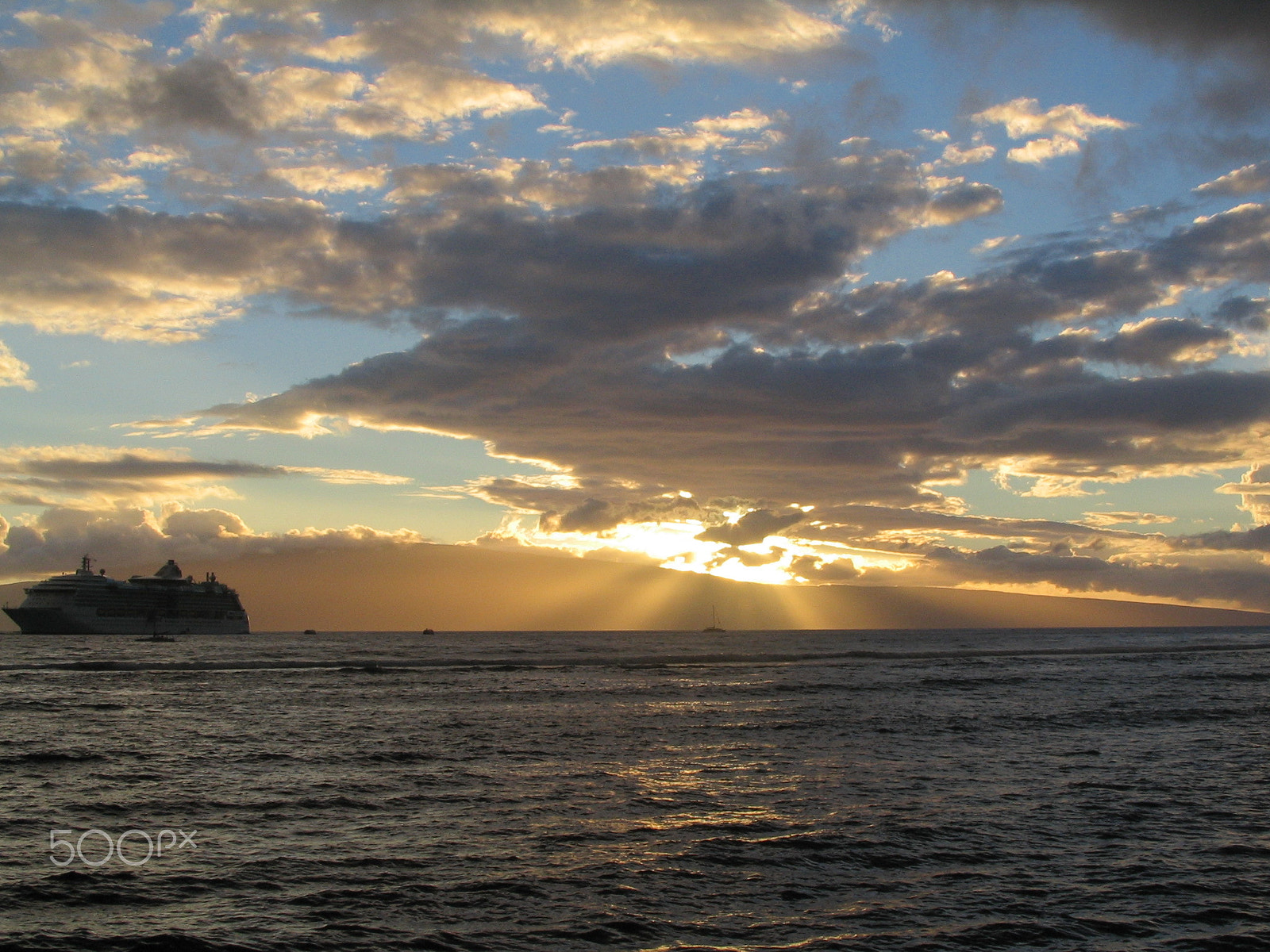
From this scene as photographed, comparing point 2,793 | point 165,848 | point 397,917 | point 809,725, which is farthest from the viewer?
point 809,725

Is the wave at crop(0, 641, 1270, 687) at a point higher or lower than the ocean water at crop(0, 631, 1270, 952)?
lower

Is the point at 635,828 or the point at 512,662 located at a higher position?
the point at 635,828

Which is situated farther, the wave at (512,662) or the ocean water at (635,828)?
the wave at (512,662)

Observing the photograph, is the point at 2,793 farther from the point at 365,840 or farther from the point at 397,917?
the point at 397,917

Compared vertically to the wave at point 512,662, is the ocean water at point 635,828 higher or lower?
higher

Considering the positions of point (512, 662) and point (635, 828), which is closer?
point (635, 828)

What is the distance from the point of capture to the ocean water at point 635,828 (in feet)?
57.9

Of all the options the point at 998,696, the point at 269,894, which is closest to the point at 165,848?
the point at 269,894

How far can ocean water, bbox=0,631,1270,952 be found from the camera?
17.7 metres

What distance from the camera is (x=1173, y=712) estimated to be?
186 ft

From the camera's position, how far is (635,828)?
25344mm

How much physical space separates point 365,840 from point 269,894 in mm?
4789

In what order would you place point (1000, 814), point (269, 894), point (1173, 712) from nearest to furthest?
point (269, 894)
point (1000, 814)
point (1173, 712)

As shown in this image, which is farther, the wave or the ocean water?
the wave
